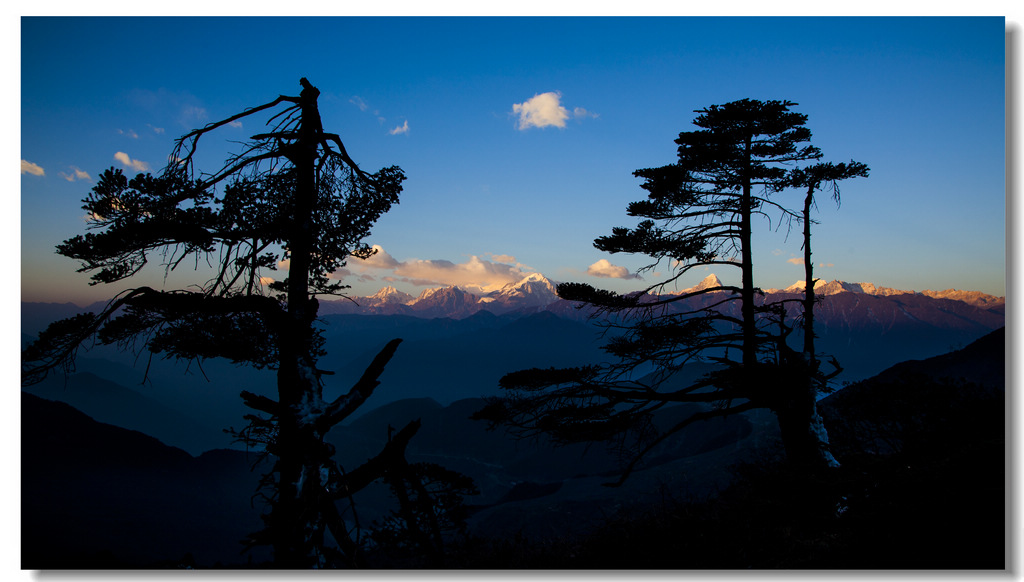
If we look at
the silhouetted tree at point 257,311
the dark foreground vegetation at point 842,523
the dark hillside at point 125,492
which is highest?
the silhouetted tree at point 257,311

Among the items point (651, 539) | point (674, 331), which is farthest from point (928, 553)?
point (674, 331)

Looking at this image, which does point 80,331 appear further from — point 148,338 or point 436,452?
point 436,452

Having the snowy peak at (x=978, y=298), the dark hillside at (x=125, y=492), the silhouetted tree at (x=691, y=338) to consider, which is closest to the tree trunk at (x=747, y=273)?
the silhouetted tree at (x=691, y=338)

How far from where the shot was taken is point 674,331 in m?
7.73

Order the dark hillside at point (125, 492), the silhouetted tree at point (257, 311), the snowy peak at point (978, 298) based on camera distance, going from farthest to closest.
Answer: the dark hillside at point (125, 492) → the snowy peak at point (978, 298) → the silhouetted tree at point (257, 311)

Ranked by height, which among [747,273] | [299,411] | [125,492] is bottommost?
[125,492]

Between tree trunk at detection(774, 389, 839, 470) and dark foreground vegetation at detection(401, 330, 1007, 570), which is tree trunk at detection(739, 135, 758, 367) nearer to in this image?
tree trunk at detection(774, 389, 839, 470)

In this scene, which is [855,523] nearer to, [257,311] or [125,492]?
[257,311]

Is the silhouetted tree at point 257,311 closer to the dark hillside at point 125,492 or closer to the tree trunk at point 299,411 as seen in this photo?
the tree trunk at point 299,411

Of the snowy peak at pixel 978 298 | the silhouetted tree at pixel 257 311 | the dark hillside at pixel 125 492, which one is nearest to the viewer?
the silhouetted tree at pixel 257 311

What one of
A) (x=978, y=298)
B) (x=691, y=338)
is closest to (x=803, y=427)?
(x=691, y=338)

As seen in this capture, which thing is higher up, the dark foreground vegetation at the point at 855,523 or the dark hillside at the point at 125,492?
the dark foreground vegetation at the point at 855,523

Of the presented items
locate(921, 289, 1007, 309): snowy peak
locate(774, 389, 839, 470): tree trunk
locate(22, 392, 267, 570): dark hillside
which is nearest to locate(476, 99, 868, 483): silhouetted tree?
locate(774, 389, 839, 470): tree trunk
